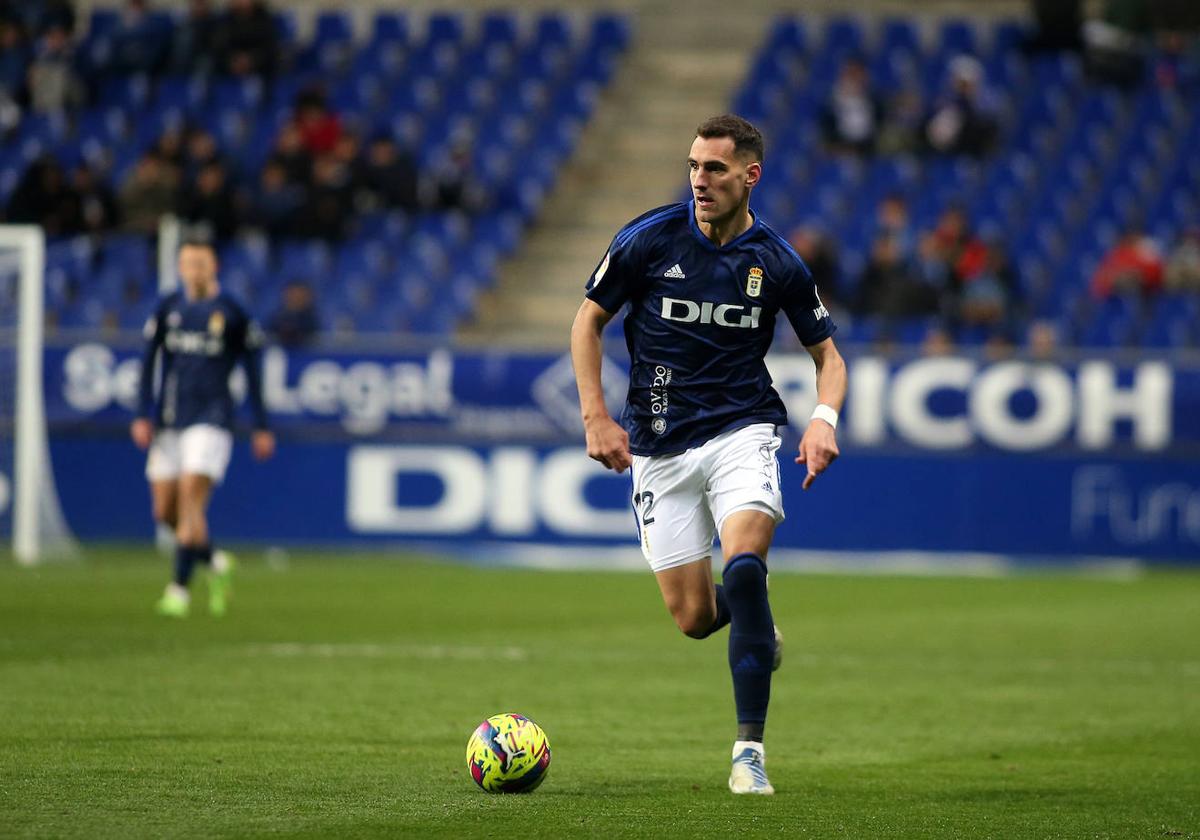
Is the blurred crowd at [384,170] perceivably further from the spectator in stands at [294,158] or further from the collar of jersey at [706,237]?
the collar of jersey at [706,237]

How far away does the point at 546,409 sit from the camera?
19.0 meters

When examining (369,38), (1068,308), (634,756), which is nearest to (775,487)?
(634,756)

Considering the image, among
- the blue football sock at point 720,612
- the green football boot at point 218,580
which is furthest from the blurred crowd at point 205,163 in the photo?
the blue football sock at point 720,612

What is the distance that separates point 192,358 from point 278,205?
9833 millimetres

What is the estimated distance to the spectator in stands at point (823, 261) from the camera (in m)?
20.2

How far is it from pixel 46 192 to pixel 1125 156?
1240 centimetres

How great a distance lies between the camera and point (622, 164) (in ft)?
82.2

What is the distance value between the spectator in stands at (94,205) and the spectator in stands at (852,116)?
8.39 m

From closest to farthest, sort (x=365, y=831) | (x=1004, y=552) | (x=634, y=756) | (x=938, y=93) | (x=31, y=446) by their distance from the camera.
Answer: (x=365, y=831), (x=634, y=756), (x=31, y=446), (x=1004, y=552), (x=938, y=93)

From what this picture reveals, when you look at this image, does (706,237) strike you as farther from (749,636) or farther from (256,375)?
(256,375)

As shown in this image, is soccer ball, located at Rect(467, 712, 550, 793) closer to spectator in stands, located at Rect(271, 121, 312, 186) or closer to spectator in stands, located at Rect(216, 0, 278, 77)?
spectator in stands, located at Rect(271, 121, 312, 186)

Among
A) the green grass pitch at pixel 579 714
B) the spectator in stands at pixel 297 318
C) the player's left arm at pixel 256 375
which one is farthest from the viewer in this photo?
the spectator in stands at pixel 297 318

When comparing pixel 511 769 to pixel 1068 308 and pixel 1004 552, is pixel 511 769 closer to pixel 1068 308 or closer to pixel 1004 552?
pixel 1004 552

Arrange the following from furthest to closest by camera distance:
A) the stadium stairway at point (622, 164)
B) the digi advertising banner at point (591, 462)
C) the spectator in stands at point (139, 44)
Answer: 1. the spectator in stands at point (139, 44)
2. the stadium stairway at point (622, 164)
3. the digi advertising banner at point (591, 462)
